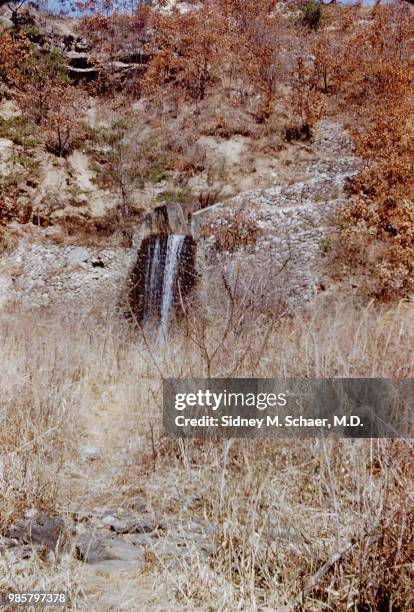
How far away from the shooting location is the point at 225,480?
2.13 metres

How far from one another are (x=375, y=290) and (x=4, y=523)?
22.2 feet

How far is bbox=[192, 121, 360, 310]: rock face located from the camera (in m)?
8.35

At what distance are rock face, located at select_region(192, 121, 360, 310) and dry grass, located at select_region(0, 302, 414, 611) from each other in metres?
4.22

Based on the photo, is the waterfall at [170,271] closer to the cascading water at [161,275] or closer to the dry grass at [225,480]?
the cascading water at [161,275]

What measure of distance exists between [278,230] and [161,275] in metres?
2.58

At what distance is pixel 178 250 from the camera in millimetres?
9656

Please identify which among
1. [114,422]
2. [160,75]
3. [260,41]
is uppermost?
[260,41]

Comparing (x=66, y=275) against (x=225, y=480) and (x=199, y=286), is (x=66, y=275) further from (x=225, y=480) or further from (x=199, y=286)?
(x=225, y=480)

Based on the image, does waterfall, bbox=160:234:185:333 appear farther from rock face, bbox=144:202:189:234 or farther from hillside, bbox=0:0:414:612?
rock face, bbox=144:202:189:234

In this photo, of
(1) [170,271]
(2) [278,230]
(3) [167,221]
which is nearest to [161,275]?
(1) [170,271]

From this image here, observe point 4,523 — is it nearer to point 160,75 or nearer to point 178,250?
point 178,250

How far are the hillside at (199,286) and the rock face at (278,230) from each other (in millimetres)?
57

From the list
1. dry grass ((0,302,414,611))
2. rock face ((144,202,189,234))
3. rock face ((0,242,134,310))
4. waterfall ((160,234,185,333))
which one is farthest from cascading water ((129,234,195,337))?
dry grass ((0,302,414,611))

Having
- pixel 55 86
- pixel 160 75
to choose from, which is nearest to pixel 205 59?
pixel 160 75
